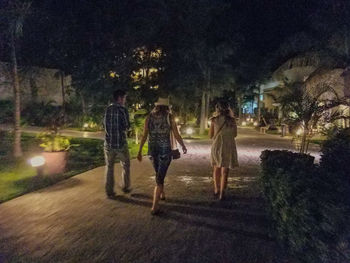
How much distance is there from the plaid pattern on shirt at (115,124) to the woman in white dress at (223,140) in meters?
1.63

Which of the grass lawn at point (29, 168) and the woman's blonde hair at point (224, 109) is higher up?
the woman's blonde hair at point (224, 109)

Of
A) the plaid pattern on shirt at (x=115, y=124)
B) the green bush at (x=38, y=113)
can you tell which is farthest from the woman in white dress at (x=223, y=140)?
the green bush at (x=38, y=113)

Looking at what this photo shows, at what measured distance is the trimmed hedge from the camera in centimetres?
317

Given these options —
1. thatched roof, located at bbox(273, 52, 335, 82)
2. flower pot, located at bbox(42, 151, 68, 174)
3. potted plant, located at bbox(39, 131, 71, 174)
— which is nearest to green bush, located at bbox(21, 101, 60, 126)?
potted plant, located at bbox(39, 131, 71, 174)

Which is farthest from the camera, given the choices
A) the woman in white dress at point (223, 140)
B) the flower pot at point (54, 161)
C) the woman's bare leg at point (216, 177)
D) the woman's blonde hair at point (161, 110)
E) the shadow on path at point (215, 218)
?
the flower pot at point (54, 161)

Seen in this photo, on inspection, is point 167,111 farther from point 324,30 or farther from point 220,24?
point 220,24

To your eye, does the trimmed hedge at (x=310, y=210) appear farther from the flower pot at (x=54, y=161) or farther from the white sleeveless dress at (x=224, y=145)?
the flower pot at (x=54, y=161)

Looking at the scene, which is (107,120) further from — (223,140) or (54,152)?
(54,152)

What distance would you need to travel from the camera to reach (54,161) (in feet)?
27.6

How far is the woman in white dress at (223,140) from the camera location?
20.2ft

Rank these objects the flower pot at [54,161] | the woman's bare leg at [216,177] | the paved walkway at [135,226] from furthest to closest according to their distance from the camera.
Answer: the flower pot at [54,161]
the woman's bare leg at [216,177]
the paved walkway at [135,226]

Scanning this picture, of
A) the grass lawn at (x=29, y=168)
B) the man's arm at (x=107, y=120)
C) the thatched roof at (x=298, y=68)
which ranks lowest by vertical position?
the grass lawn at (x=29, y=168)

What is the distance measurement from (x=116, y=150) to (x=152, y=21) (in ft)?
29.5

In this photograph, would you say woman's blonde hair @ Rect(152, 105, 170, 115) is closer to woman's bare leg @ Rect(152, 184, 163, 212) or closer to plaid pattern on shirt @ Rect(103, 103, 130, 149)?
plaid pattern on shirt @ Rect(103, 103, 130, 149)
